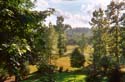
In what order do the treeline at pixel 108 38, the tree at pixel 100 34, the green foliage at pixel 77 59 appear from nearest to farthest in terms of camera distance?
the treeline at pixel 108 38
the tree at pixel 100 34
the green foliage at pixel 77 59

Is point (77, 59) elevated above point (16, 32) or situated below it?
below

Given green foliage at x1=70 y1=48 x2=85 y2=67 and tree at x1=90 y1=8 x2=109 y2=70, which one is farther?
green foliage at x1=70 y1=48 x2=85 y2=67

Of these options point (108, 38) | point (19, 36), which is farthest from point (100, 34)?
point (19, 36)

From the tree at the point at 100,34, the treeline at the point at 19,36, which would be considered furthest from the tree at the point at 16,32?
the tree at the point at 100,34

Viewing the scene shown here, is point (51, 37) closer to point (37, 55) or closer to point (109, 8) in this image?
point (109, 8)

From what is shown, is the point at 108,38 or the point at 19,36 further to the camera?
the point at 108,38

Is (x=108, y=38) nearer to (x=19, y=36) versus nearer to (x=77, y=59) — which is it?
(x=77, y=59)

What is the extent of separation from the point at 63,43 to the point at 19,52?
119m

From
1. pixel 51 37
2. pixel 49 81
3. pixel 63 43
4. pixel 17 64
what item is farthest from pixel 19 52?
pixel 63 43

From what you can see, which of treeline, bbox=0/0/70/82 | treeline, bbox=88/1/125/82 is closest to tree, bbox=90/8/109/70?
treeline, bbox=88/1/125/82

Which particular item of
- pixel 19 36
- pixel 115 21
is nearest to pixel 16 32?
pixel 19 36

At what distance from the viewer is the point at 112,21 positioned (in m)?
71.1

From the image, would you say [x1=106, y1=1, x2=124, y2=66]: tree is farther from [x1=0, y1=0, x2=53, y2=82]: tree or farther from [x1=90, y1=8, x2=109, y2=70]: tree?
[x1=0, y1=0, x2=53, y2=82]: tree

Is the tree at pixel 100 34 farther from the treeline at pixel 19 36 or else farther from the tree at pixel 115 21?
the treeline at pixel 19 36
